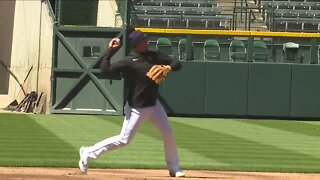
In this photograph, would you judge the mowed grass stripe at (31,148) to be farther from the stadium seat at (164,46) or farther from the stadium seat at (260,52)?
the stadium seat at (260,52)

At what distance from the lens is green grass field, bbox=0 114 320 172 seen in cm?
952

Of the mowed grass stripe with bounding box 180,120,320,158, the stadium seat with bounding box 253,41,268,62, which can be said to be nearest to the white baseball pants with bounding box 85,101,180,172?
the mowed grass stripe with bounding box 180,120,320,158

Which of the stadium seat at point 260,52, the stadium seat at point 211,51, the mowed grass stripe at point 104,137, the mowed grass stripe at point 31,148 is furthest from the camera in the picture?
the stadium seat at point 260,52

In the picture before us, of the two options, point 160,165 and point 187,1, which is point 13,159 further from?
point 187,1

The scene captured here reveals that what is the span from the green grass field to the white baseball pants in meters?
1.23

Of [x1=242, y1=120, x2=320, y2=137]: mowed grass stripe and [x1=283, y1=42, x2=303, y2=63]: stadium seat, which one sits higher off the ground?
[x1=283, y1=42, x2=303, y2=63]: stadium seat

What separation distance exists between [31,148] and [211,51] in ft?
34.6

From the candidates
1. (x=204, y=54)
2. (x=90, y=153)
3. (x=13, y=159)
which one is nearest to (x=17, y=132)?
(x=13, y=159)

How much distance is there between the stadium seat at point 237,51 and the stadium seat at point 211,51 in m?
0.39

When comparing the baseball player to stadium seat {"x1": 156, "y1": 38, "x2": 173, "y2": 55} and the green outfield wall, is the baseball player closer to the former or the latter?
the green outfield wall

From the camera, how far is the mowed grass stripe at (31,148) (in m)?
9.24

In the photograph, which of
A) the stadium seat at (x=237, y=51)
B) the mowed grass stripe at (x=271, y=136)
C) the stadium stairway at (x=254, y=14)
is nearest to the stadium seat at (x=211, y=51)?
the stadium seat at (x=237, y=51)

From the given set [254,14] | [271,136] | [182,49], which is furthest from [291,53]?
[271,136]

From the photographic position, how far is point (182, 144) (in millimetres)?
12133
